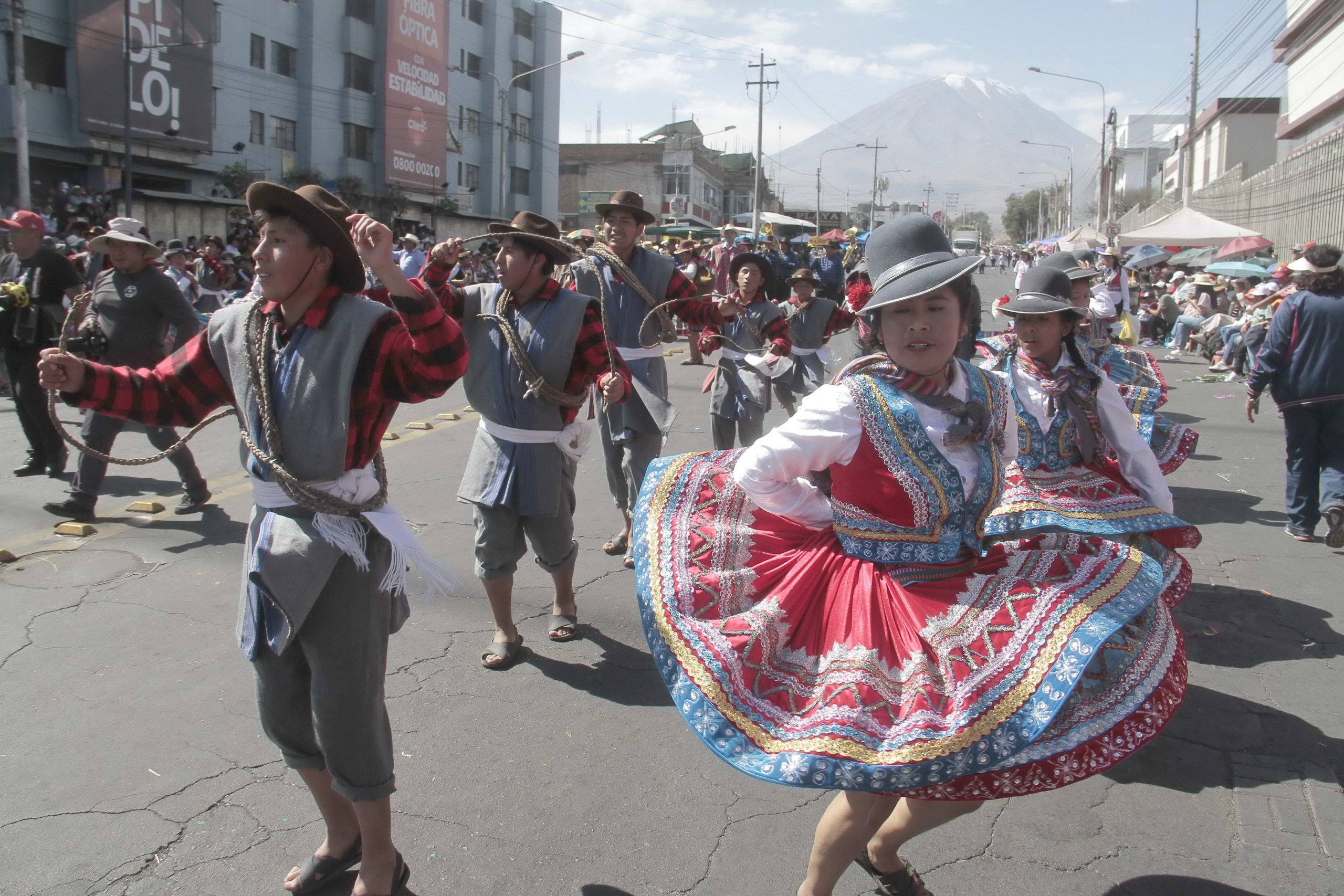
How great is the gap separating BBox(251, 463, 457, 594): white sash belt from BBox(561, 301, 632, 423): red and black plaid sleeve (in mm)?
1699

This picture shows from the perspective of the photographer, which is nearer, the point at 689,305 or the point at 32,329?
the point at 689,305

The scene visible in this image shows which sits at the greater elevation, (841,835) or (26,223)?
(26,223)

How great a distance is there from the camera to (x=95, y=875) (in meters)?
2.87

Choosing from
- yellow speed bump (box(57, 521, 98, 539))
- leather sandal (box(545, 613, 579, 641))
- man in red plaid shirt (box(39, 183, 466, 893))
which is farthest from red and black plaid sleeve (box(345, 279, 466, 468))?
yellow speed bump (box(57, 521, 98, 539))

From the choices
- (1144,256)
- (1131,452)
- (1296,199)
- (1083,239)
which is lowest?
(1131,452)

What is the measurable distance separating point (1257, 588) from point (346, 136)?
4023 centimetres

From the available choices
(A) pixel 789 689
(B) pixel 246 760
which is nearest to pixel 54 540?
(B) pixel 246 760

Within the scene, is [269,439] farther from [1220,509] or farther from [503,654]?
[1220,509]

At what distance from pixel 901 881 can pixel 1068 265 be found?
4.16 m

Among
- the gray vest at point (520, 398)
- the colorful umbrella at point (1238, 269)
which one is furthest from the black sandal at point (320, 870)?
the colorful umbrella at point (1238, 269)

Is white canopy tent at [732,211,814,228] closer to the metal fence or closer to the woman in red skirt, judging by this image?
the metal fence

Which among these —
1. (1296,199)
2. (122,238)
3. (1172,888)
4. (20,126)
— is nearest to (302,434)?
(1172,888)

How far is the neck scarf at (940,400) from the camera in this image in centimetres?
259

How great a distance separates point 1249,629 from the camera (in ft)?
16.5
